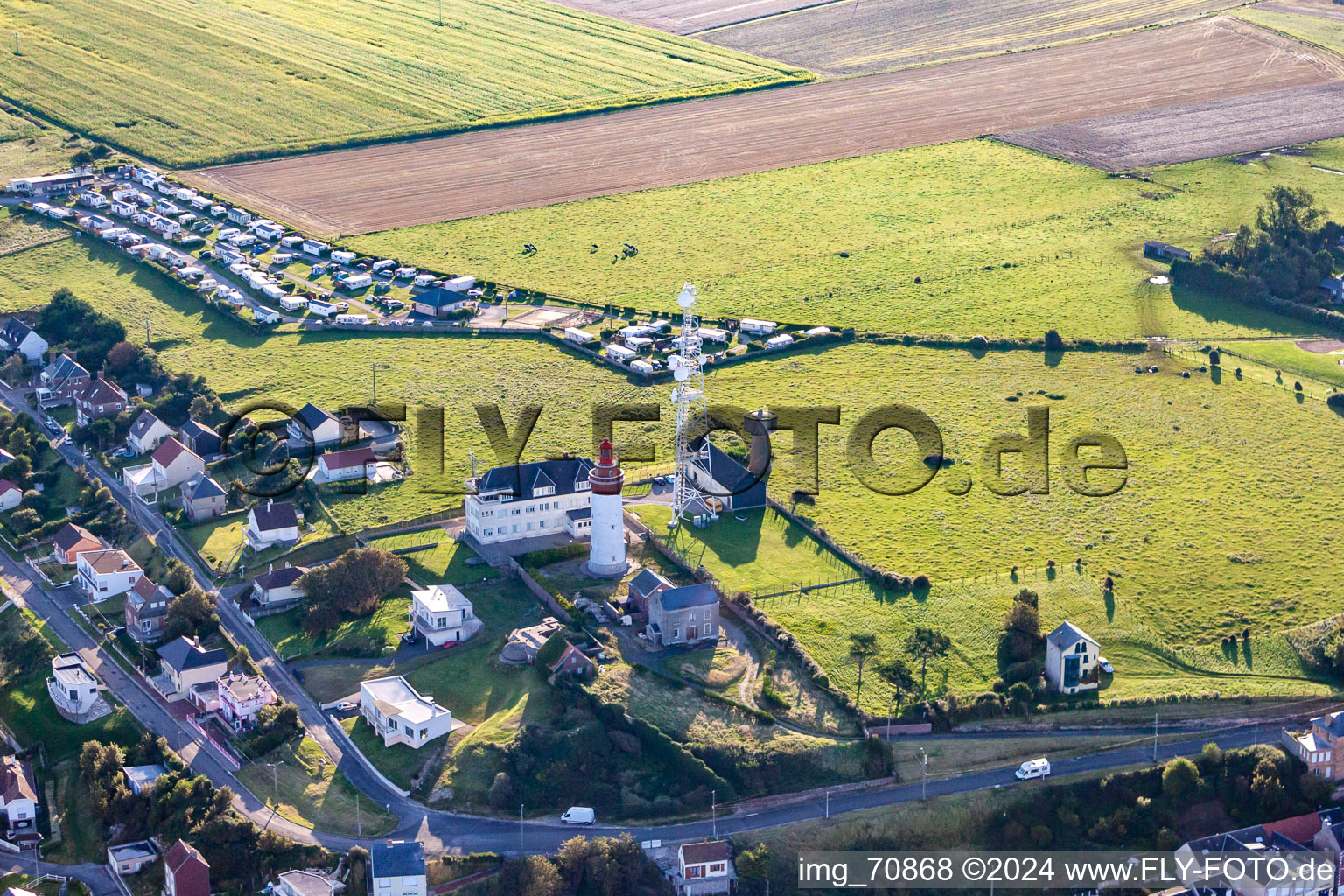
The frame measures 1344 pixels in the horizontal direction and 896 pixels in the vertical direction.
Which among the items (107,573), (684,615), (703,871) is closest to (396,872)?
(703,871)

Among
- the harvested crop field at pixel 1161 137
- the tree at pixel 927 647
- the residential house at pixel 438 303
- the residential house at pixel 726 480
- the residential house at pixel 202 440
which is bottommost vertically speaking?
the tree at pixel 927 647

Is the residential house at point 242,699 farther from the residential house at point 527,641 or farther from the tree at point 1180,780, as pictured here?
the tree at point 1180,780

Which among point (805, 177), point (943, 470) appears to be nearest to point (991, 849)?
point (943, 470)

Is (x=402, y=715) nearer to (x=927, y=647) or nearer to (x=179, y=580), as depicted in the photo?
(x=179, y=580)

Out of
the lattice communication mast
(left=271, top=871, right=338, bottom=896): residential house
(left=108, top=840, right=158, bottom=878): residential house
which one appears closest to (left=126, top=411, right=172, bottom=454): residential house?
the lattice communication mast

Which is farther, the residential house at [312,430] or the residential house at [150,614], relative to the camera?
the residential house at [312,430]

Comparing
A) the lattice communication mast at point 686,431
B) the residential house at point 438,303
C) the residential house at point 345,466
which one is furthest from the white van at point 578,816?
the residential house at point 438,303

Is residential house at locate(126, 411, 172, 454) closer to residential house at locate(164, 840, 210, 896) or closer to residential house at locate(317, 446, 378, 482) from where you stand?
residential house at locate(317, 446, 378, 482)
